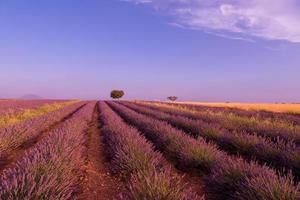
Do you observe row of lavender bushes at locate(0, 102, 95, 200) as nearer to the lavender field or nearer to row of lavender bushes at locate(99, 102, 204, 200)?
the lavender field

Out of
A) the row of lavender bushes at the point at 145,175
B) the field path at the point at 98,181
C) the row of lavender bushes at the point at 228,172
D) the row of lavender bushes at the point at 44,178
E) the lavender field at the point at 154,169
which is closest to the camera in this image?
the row of lavender bushes at the point at 44,178

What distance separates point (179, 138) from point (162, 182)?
4430 millimetres

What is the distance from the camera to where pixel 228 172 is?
208 inches

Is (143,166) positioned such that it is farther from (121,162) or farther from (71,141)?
(71,141)

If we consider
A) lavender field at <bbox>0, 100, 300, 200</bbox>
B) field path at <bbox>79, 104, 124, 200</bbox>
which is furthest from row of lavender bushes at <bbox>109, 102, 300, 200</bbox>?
field path at <bbox>79, 104, 124, 200</bbox>

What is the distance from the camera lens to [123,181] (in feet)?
19.7

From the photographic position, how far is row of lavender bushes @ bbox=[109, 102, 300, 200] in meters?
4.13

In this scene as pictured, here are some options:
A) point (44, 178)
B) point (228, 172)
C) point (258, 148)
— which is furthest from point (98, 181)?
point (258, 148)

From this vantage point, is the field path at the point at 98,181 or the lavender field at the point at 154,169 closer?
the lavender field at the point at 154,169

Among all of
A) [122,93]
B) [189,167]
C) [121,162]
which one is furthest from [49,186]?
[122,93]

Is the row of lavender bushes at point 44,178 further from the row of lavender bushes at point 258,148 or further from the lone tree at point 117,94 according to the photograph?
the lone tree at point 117,94

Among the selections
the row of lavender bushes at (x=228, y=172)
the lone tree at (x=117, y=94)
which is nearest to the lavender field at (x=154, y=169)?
the row of lavender bushes at (x=228, y=172)

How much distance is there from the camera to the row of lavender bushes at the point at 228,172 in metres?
4.13

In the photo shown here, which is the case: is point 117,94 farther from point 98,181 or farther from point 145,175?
point 145,175
